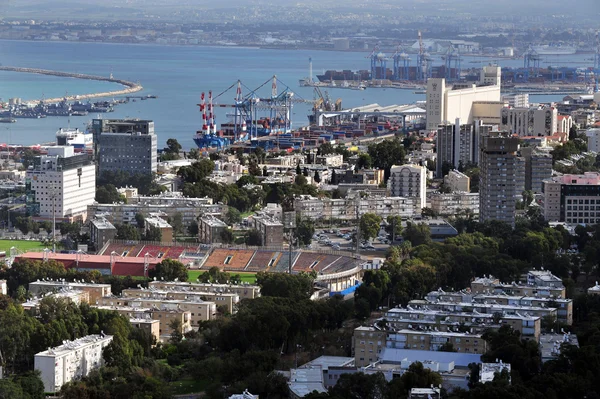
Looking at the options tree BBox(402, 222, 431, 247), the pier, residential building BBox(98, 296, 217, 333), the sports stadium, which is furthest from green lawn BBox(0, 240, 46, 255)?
the pier

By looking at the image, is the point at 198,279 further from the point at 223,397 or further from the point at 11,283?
the point at 223,397

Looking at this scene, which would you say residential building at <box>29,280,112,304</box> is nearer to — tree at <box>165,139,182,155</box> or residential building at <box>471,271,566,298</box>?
residential building at <box>471,271,566,298</box>

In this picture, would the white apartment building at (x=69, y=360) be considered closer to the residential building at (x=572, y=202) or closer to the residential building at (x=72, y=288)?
the residential building at (x=72, y=288)

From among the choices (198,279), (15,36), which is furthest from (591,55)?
(198,279)

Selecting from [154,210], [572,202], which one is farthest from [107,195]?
[572,202]

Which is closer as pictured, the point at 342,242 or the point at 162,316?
the point at 162,316

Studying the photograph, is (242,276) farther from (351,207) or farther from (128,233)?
(351,207)
